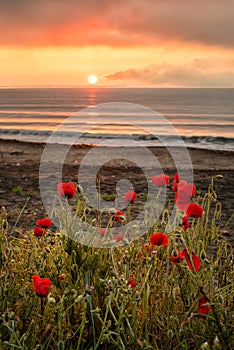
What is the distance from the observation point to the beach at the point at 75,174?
7379 mm

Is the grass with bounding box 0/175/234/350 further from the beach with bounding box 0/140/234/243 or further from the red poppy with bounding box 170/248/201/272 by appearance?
the beach with bounding box 0/140/234/243

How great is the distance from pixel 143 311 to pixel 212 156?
11.9m

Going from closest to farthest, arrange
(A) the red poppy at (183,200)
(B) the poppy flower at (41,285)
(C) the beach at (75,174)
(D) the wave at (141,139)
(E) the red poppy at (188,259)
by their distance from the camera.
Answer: (B) the poppy flower at (41,285) < (E) the red poppy at (188,259) < (A) the red poppy at (183,200) < (C) the beach at (75,174) < (D) the wave at (141,139)

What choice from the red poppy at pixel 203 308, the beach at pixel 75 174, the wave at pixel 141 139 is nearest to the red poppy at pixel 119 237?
the red poppy at pixel 203 308

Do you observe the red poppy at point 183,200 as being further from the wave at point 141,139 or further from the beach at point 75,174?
the wave at point 141,139

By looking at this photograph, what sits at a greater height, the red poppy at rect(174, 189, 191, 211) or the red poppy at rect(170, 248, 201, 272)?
the red poppy at rect(174, 189, 191, 211)

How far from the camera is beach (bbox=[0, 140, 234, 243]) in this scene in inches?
291

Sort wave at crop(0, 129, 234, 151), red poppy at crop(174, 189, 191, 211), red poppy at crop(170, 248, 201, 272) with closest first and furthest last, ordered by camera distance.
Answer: red poppy at crop(170, 248, 201, 272)
red poppy at crop(174, 189, 191, 211)
wave at crop(0, 129, 234, 151)

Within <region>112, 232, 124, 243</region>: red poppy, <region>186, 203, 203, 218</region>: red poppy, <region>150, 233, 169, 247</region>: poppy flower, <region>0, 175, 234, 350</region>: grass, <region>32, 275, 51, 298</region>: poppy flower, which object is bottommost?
<region>0, 175, 234, 350</region>: grass

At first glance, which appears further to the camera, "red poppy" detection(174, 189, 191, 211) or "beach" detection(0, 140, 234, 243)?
"beach" detection(0, 140, 234, 243)

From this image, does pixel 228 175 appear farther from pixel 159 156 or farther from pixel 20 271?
pixel 20 271

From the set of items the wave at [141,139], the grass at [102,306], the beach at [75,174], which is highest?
the grass at [102,306]

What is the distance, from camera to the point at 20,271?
10.6 ft

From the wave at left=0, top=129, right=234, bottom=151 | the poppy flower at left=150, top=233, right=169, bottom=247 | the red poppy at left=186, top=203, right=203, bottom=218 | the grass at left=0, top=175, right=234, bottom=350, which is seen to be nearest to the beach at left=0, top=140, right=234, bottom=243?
the grass at left=0, top=175, right=234, bottom=350
